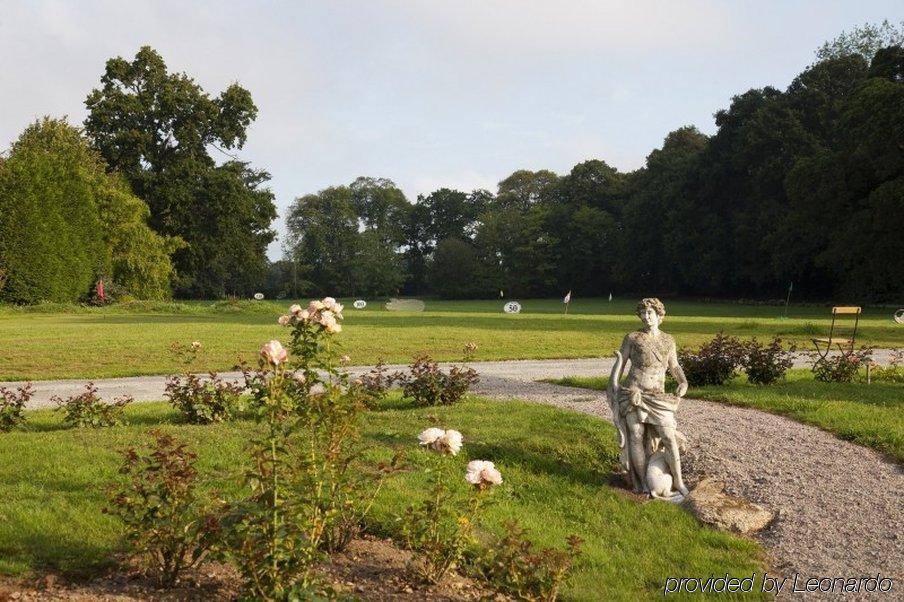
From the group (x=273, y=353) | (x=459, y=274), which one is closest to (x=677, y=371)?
(x=273, y=353)

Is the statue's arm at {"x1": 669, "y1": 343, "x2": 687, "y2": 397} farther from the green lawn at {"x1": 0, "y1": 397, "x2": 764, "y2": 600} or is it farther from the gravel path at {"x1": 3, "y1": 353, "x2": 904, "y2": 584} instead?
the green lawn at {"x1": 0, "y1": 397, "x2": 764, "y2": 600}

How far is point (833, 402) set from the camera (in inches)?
461

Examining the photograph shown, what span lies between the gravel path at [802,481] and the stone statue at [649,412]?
579 mm

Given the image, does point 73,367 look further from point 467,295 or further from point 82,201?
point 467,295

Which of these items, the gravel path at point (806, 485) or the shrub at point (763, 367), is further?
the shrub at point (763, 367)

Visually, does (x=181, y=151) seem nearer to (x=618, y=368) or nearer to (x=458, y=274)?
(x=458, y=274)

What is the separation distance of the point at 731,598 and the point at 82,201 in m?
41.8

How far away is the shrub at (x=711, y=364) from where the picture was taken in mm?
13773

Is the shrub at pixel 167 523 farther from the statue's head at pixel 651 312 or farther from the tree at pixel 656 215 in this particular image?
the tree at pixel 656 215

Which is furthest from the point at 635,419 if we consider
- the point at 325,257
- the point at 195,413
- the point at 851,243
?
the point at 325,257

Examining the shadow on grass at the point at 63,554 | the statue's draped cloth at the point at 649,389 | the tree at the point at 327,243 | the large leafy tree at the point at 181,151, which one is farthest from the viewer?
the tree at the point at 327,243

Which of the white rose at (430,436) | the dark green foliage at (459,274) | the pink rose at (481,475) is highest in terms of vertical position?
the dark green foliage at (459,274)

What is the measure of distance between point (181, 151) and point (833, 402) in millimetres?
46336

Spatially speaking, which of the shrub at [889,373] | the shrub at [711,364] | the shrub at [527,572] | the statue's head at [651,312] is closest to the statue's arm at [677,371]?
the statue's head at [651,312]
